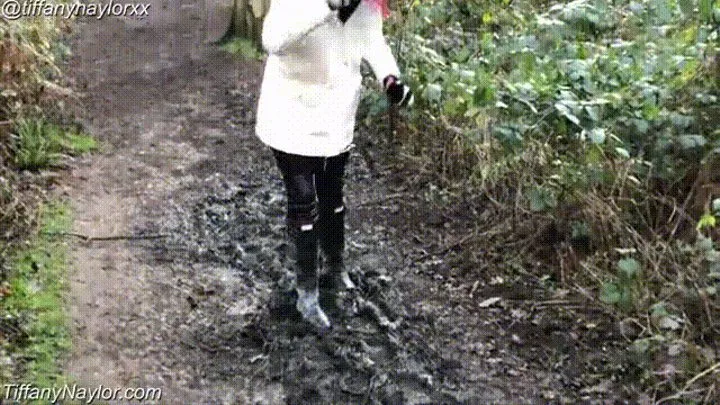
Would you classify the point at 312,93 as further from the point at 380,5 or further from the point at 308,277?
the point at 308,277

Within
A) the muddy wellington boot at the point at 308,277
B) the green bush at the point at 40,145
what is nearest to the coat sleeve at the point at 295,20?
the muddy wellington boot at the point at 308,277

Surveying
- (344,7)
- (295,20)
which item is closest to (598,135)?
(344,7)

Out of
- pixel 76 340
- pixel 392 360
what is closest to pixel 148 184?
pixel 76 340

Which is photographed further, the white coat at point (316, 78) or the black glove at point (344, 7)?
the white coat at point (316, 78)

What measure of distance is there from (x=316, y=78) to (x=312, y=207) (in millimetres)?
608

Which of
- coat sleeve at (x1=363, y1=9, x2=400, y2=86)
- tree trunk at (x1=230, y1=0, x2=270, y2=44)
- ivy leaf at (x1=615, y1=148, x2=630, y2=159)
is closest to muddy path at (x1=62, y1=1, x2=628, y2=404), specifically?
ivy leaf at (x1=615, y1=148, x2=630, y2=159)

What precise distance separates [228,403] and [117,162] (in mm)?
3119

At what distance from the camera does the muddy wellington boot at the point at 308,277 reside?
4340 millimetres

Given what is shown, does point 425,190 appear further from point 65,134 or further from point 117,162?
point 65,134

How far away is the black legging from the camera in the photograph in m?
4.23

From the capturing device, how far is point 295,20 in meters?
3.84

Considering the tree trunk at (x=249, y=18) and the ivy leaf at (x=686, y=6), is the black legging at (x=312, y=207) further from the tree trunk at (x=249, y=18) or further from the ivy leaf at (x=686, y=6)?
the tree trunk at (x=249, y=18)

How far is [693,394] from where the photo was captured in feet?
12.0

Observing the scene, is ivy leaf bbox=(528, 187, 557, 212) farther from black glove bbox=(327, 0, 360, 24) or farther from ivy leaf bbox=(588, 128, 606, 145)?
black glove bbox=(327, 0, 360, 24)
